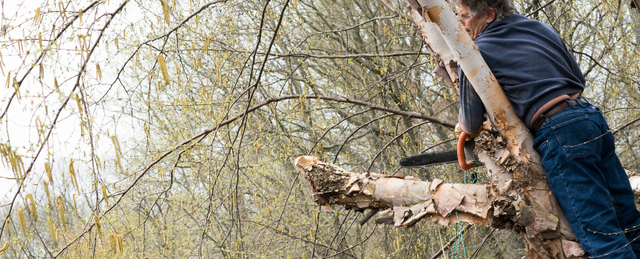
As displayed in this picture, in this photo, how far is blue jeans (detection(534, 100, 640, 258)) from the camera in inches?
55.7

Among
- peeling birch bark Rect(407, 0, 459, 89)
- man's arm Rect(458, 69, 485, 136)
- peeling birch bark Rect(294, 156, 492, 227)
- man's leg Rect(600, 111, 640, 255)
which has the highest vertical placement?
peeling birch bark Rect(407, 0, 459, 89)

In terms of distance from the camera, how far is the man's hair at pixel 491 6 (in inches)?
64.7

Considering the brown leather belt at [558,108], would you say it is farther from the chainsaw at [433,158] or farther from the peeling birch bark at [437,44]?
the chainsaw at [433,158]

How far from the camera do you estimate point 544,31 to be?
1.62 m

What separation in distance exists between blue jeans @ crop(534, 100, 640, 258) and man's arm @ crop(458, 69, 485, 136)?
0.60 ft

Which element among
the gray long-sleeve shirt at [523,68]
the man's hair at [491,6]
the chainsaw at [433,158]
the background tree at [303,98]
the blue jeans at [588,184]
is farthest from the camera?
the background tree at [303,98]

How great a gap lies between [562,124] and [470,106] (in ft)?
0.88

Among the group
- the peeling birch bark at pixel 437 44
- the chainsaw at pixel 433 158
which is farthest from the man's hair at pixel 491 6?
the chainsaw at pixel 433 158

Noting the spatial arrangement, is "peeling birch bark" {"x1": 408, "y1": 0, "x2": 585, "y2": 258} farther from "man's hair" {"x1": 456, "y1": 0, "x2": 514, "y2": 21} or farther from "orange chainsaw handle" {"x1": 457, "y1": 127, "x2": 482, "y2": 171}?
"man's hair" {"x1": 456, "y1": 0, "x2": 514, "y2": 21}

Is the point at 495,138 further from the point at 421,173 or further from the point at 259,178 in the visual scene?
the point at 259,178

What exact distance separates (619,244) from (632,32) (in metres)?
3.69

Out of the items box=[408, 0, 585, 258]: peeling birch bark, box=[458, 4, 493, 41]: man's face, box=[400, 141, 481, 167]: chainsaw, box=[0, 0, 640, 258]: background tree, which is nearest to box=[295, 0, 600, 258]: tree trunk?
box=[408, 0, 585, 258]: peeling birch bark

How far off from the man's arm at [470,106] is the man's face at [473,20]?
0.24 m

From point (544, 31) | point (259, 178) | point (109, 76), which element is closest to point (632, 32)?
point (544, 31)
